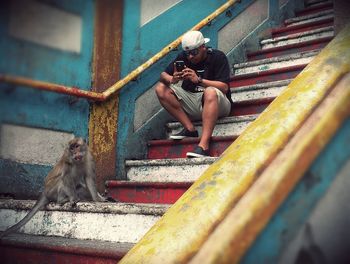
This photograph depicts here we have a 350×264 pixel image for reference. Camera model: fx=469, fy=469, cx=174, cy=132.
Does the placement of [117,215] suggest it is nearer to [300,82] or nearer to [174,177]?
[174,177]

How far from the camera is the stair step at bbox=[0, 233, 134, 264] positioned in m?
2.45

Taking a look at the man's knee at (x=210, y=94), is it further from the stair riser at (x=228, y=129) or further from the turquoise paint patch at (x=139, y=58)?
the turquoise paint patch at (x=139, y=58)

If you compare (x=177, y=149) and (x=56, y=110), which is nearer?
(x=56, y=110)

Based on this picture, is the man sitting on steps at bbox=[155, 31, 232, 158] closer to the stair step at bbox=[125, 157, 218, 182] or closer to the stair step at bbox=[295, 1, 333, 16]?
the stair step at bbox=[125, 157, 218, 182]

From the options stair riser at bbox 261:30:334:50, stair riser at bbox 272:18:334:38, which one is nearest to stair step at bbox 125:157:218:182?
stair riser at bbox 261:30:334:50

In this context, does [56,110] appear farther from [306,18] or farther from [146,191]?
[306,18]

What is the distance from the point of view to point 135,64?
4496mm

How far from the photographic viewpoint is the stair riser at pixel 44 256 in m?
2.48

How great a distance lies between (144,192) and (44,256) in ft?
3.61

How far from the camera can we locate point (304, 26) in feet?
19.8

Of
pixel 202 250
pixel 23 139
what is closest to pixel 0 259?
pixel 23 139

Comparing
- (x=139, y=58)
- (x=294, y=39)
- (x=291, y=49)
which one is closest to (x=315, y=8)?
(x=294, y=39)

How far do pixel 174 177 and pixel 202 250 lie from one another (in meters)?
2.27

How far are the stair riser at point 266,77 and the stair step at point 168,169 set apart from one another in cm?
166
